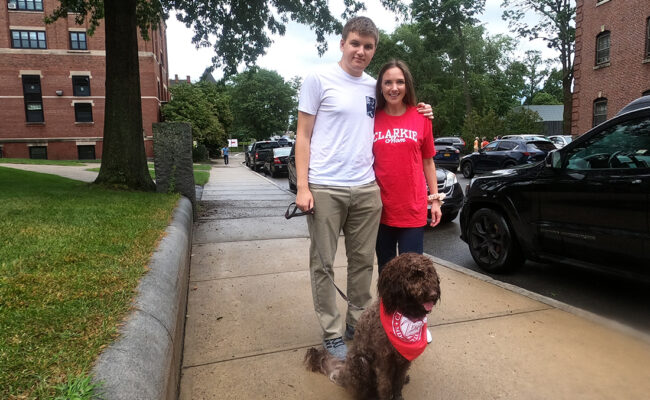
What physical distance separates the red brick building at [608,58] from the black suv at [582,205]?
65.7ft

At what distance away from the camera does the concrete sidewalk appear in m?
2.68

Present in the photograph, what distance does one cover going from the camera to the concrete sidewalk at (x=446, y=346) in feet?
8.80

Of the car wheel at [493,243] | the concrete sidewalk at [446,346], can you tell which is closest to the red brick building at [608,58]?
the car wheel at [493,243]

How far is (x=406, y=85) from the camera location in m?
2.83

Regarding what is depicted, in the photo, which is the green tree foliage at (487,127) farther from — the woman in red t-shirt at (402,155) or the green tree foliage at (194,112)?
the woman in red t-shirt at (402,155)

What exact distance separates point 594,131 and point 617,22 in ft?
74.3

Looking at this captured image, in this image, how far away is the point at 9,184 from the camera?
1002cm

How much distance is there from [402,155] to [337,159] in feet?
1.47

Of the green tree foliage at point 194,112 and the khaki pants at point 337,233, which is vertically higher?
the green tree foliage at point 194,112

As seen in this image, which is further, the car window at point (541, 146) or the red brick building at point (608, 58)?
the red brick building at point (608, 58)

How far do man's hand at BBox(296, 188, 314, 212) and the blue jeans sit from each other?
61 centimetres

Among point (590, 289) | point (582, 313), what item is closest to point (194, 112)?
point (590, 289)

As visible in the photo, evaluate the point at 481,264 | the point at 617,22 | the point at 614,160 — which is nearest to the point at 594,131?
the point at 614,160

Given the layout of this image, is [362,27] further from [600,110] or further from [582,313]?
[600,110]
